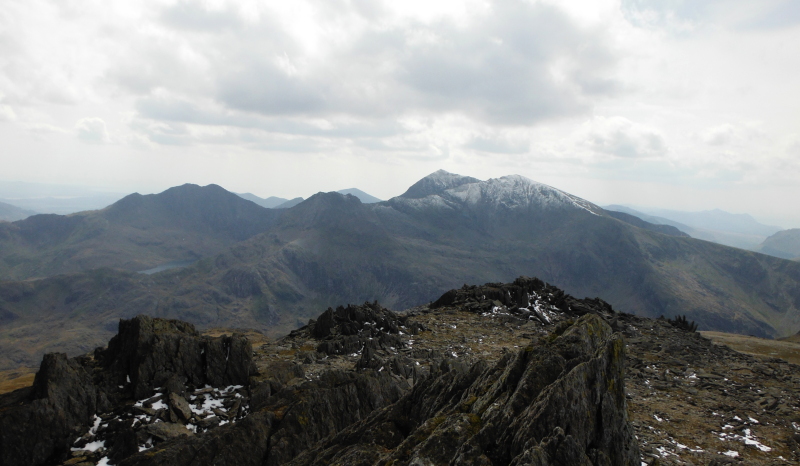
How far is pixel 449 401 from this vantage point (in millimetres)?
17062

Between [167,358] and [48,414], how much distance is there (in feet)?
23.6

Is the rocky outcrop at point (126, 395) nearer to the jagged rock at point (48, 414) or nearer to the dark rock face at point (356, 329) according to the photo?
the jagged rock at point (48, 414)

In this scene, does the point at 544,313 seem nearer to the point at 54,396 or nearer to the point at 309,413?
the point at 309,413

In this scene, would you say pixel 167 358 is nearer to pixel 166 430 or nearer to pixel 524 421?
pixel 166 430

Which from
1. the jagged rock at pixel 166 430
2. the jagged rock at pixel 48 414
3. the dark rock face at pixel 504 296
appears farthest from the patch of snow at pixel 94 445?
the dark rock face at pixel 504 296

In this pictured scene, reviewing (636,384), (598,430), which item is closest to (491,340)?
(636,384)

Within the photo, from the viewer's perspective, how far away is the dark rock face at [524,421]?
38.2ft

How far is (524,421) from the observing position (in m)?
12.1

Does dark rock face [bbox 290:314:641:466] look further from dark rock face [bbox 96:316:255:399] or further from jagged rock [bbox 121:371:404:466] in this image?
dark rock face [bbox 96:316:255:399]

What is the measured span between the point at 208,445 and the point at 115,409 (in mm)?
10256

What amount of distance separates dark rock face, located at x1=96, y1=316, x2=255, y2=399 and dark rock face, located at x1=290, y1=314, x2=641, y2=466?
1496 cm

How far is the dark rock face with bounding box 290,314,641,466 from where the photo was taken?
11.7 meters

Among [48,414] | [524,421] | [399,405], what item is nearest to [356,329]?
[399,405]

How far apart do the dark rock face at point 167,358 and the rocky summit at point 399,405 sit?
3.9 inches
